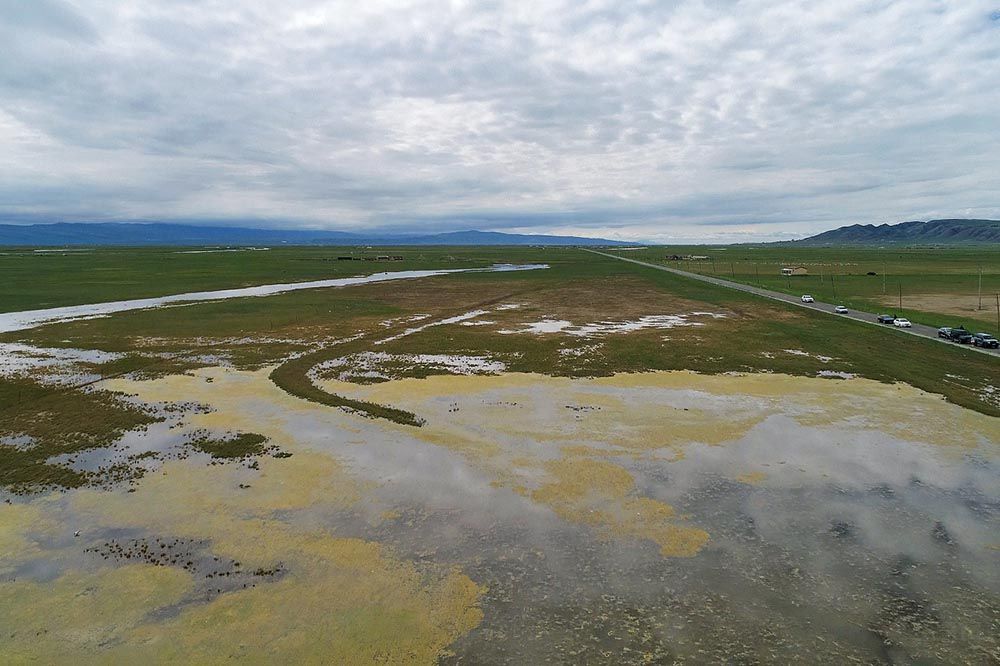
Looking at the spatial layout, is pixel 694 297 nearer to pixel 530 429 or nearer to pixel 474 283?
pixel 474 283

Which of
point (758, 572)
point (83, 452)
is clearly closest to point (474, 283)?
point (83, 452)

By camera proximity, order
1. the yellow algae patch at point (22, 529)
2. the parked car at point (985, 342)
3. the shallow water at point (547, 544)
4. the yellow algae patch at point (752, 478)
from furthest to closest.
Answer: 1. the parked car at point (985, 342)
2. the yellow algae patch at point (752, 478)
3. the yellow algae patch at point (22, 529)
4. the shallow water at point (547, 544)

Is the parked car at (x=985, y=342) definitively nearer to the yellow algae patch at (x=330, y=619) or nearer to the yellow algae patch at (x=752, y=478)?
the yellow algae patch at (x=752, y=478)

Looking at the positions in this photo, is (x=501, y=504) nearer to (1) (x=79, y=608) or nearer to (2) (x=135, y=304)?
(1) (x=79, y=608)

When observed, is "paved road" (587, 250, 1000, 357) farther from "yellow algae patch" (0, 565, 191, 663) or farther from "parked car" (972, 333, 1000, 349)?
"yellow algae patch" (0, 565, 191, 663)

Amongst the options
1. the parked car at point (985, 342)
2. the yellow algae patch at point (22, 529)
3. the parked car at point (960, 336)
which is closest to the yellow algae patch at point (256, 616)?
the yellow algae patch at point (22, 529)
